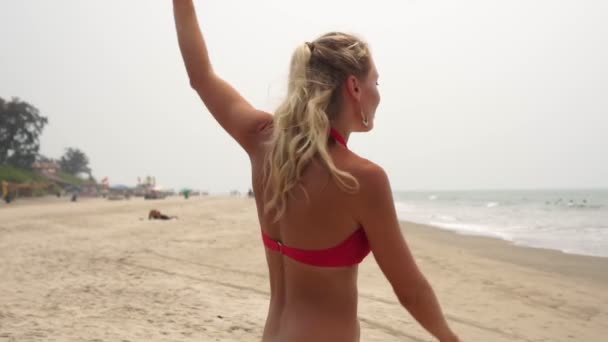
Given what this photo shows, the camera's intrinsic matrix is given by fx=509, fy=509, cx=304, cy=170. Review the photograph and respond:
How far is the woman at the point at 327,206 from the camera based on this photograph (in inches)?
47.1

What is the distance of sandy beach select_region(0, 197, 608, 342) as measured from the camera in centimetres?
516

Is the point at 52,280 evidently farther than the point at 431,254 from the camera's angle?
No

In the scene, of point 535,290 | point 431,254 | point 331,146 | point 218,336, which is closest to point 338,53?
point 331,146

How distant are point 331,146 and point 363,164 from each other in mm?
119

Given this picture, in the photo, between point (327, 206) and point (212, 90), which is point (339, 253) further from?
point (212, 90)

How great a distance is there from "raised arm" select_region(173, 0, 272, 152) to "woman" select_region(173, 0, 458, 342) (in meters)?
0.07

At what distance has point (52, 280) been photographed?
705cm

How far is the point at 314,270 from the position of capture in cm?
128

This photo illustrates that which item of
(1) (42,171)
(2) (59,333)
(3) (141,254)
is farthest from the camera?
(1) (42,171)

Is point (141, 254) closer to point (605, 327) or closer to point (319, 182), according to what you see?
point (605, 327)

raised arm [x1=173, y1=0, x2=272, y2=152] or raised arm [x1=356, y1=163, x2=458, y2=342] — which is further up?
raised arm [x1=173, y1=0, x2=272, y2=152]

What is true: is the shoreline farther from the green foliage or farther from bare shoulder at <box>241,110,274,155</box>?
the green foliage

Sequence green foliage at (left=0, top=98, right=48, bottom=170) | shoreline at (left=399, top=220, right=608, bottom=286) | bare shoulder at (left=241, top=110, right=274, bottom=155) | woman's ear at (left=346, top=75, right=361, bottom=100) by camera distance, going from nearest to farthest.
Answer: woman's ear at (left=346, top=75, right=361, bottom=100)
bare shoulder at (left=241, top=110, right=274, bottom=155)
shoreline at (left=399, top=220, right=608, bottom=286)
green foliage at (left=0, top=98, right=48, bottom=170)

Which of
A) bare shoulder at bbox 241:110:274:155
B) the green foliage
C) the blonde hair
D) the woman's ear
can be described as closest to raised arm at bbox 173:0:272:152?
bare shoulder at bbox 241:110:274:155
